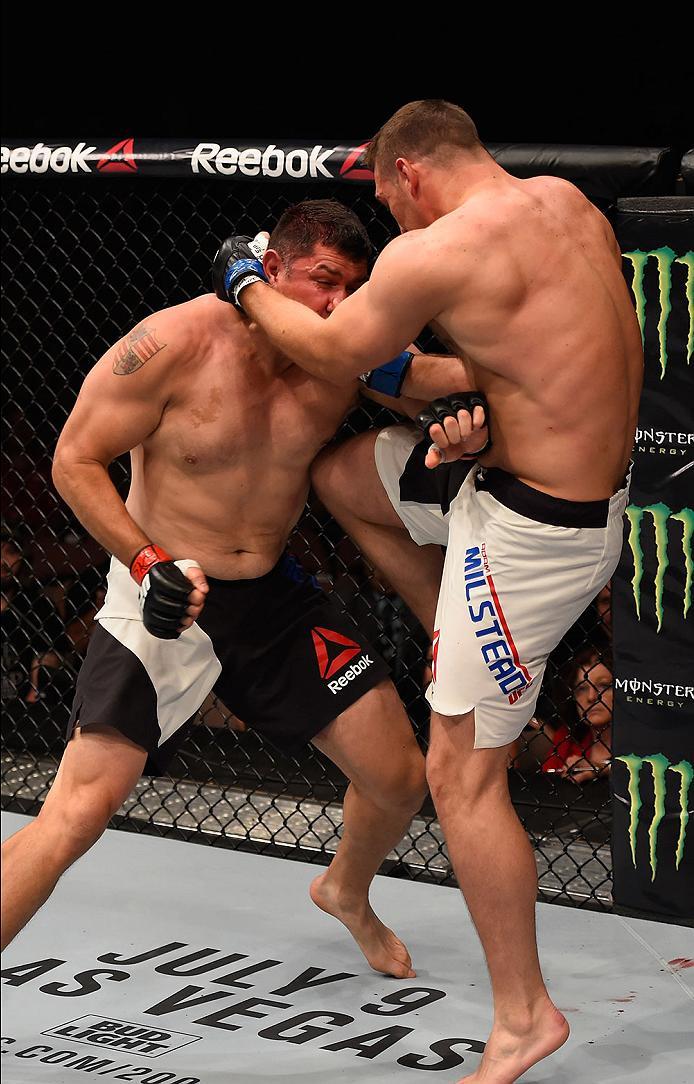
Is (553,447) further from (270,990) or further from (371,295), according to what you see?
(270,990)

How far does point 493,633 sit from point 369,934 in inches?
26.7

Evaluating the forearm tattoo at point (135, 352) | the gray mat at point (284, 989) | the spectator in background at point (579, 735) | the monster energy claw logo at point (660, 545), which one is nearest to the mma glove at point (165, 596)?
the forearm tattoo at point (135, 352)

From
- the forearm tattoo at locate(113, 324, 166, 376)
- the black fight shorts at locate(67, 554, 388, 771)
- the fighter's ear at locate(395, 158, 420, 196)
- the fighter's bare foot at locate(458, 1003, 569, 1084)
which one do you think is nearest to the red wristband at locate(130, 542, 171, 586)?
the black fight shorts at locate(67, 554, 388, 771)

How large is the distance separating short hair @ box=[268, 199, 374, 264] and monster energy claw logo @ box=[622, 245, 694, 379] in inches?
22.5

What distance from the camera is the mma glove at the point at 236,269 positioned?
2131 mm

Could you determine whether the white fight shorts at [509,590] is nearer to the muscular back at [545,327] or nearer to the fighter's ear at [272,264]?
the muscular back at [545,327]

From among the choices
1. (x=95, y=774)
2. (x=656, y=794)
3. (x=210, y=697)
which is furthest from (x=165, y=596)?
(x=210, y=697)

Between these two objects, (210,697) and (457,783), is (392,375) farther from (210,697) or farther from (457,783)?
(210,697)

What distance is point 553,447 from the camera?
78.6 inches

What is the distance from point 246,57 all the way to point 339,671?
123 inches

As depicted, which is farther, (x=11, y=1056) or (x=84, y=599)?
(x=84, y=599)

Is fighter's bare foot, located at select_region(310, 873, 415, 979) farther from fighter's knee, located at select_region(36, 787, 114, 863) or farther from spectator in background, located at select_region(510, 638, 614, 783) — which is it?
spectator in background, located at select_region(510, 638, 614, 783)

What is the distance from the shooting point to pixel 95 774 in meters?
2.09

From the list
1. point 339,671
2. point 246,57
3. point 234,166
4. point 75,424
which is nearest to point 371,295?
point 75,424
